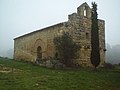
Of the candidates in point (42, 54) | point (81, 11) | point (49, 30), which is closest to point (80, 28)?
point (81, 11)

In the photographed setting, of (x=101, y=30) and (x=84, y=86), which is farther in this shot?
(x=101, y=30)

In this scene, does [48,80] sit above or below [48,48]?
below

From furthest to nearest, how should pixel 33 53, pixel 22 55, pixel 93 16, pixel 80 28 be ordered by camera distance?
pixel 22 55 < pixel 33 53 < pixel 80 28 < pixel 93 16

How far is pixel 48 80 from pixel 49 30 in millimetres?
15298

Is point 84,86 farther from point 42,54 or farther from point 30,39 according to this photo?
point 30,39

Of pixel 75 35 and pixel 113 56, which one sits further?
pixel 113 56

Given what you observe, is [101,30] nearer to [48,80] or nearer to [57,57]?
[57,57]

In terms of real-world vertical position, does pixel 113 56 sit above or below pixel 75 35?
below

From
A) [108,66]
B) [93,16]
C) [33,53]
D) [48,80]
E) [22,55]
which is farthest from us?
[22,55]

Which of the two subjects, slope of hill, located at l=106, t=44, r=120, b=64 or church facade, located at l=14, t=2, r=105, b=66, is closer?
church facade, located at l=14, t=2, r=105, b=66

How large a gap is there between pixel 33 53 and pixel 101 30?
423 inches

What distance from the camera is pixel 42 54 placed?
31.2 m

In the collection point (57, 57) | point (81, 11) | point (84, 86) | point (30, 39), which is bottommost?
point (84, 86)

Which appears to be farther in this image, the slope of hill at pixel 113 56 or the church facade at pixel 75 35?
the slope of hill at pixel 113 56
